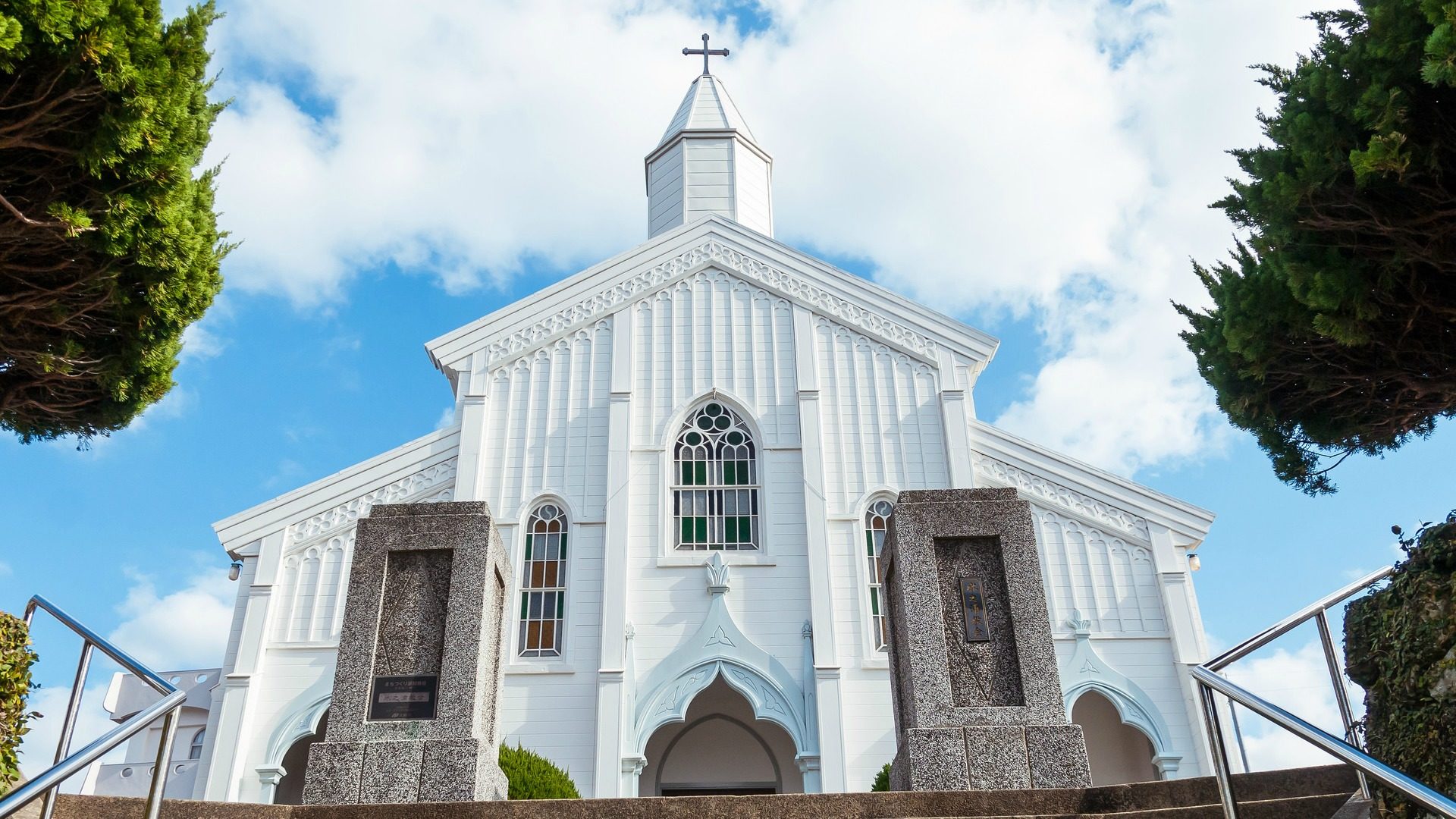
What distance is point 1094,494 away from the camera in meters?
17.9

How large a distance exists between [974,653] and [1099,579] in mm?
9448

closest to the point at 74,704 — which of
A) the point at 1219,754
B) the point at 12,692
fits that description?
the point at 12,692

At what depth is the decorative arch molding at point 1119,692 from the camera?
16438 millimetres

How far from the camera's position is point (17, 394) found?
9906 millimetres

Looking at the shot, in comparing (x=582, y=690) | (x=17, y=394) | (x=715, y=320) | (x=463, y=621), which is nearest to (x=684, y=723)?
(x=582, y=690)

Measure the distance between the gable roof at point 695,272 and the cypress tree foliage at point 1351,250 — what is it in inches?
376

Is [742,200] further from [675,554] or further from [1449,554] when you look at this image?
[1449,554]

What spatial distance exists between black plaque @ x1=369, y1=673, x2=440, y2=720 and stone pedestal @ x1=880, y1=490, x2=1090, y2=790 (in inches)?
152

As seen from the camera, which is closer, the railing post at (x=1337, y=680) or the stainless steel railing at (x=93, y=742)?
the stainless steel railing at (x=93, y=742)

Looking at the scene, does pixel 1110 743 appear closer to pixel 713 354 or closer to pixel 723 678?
pixel 723 678

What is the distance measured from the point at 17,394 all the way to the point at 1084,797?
9542 millimetres

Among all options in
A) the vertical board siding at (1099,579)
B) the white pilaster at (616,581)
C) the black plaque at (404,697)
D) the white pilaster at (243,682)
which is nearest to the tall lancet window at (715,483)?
the white pilaster at (616,581)

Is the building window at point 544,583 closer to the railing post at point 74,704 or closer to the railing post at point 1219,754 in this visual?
the railing post at point 74,704

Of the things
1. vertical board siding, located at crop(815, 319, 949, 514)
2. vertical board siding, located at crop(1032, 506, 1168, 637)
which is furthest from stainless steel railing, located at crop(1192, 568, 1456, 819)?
vertical board siding, located at crop(815, 319, 949, 514)
